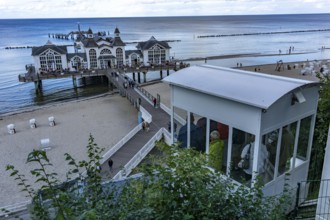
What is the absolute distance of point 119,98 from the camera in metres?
31.8

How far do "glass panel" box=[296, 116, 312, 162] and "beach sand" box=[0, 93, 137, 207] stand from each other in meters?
11.5

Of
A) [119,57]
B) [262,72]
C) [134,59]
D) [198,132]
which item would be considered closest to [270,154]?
[198,132]

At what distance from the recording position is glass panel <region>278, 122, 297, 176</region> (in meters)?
5.97

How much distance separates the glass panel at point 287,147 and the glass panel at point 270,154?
23 cm

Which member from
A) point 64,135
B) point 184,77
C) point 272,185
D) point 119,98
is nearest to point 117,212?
point 272,185

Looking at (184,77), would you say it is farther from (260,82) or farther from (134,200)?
(134,200)

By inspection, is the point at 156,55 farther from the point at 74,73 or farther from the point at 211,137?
the point at 211,137

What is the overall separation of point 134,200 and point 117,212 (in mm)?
352

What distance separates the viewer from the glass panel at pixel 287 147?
19.6 ft

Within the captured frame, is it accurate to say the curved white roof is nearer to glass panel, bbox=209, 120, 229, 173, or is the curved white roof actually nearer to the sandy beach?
glass panel, bbox=209, 120, 229, 173

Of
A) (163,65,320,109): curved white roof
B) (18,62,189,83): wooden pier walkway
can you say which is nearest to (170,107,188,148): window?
(163,65,320,109): curved white roof

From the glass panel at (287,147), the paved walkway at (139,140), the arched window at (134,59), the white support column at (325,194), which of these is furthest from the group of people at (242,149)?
the arched window at (134,59)

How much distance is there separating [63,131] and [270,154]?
62.4 ft

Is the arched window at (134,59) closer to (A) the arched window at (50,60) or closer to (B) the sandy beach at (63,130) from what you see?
(A) the arched window at (50,60)
